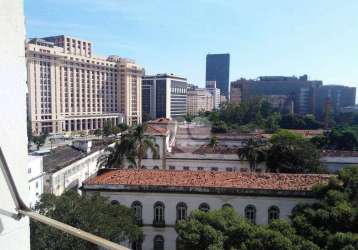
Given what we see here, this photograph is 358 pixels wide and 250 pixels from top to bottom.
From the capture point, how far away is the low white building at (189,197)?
57.0 feet

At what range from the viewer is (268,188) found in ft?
57.0

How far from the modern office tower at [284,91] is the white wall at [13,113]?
127 m

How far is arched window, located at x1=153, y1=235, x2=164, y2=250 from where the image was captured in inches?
702

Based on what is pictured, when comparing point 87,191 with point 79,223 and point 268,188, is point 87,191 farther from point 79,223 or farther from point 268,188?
point 268,188

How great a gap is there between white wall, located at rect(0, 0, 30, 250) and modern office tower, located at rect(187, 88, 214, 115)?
140446mm

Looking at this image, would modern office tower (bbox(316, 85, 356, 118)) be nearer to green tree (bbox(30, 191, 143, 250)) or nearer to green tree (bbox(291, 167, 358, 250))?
green tree (bbox(291, 167, 358, 250))

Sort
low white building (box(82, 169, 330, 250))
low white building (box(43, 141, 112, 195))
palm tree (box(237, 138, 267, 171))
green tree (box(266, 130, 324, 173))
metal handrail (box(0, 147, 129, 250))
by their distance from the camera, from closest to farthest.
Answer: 1. metal handrail (box(0, 147, 129, 250))
2. low white building (box(82, 169, 330, 250))
3. low white building (box(43, 141, 112, 195))
4. palm tree (box(237, 138, 267, 171))
5. green tree (box(266, 130, 324, 173))

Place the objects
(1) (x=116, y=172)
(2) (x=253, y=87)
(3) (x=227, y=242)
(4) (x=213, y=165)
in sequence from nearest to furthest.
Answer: (3) (x=227, y=242) → (1) (x=116, y=172) → (4) (x=213, y=165) → (2) (x=253, y=87)

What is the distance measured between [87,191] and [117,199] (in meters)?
1.63

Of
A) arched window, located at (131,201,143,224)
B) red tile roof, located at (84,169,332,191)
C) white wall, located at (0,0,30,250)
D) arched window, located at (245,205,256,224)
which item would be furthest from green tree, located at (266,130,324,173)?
white wall, located at (0,0,30,250)

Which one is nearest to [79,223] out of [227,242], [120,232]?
[120,232]

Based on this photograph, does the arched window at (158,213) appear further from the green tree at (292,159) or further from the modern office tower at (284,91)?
the modern office tower at (284,91)

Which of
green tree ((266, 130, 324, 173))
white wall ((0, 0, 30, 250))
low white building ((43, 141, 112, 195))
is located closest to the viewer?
white wall ((0, 0, 30, 250))

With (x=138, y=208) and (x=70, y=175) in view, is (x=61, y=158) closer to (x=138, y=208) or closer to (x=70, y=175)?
(x=70, y=175)
